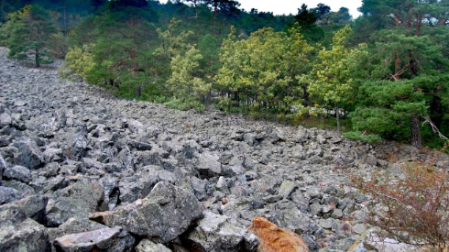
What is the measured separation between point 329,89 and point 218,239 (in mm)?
15687

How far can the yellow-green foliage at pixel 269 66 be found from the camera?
2331 cm

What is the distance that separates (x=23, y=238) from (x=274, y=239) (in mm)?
3688

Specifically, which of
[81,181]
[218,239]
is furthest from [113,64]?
[218,239]

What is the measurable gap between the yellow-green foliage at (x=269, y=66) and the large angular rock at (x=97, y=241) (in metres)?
18.9

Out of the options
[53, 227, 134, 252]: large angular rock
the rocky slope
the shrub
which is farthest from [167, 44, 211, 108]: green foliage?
[53, 227, 134, 252]: large angular rock

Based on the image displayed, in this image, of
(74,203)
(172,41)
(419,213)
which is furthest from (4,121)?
(172,41)

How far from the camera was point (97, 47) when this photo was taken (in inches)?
1207

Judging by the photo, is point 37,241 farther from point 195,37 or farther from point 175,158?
point 195,37

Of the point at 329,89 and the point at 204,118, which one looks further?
the point at 204,118

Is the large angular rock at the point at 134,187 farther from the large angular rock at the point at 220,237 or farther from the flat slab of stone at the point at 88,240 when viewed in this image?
the flat slab of stone at the point at 88,240

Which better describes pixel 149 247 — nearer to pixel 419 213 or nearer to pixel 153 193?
pixel 153 193

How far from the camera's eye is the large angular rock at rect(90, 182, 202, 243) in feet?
15.7

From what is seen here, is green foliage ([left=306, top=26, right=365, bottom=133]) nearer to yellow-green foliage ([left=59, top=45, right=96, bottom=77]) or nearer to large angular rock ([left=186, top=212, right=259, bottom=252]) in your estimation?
large angular rock ([left=186, top=212, right=259, bottom=252])

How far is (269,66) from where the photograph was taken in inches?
926
